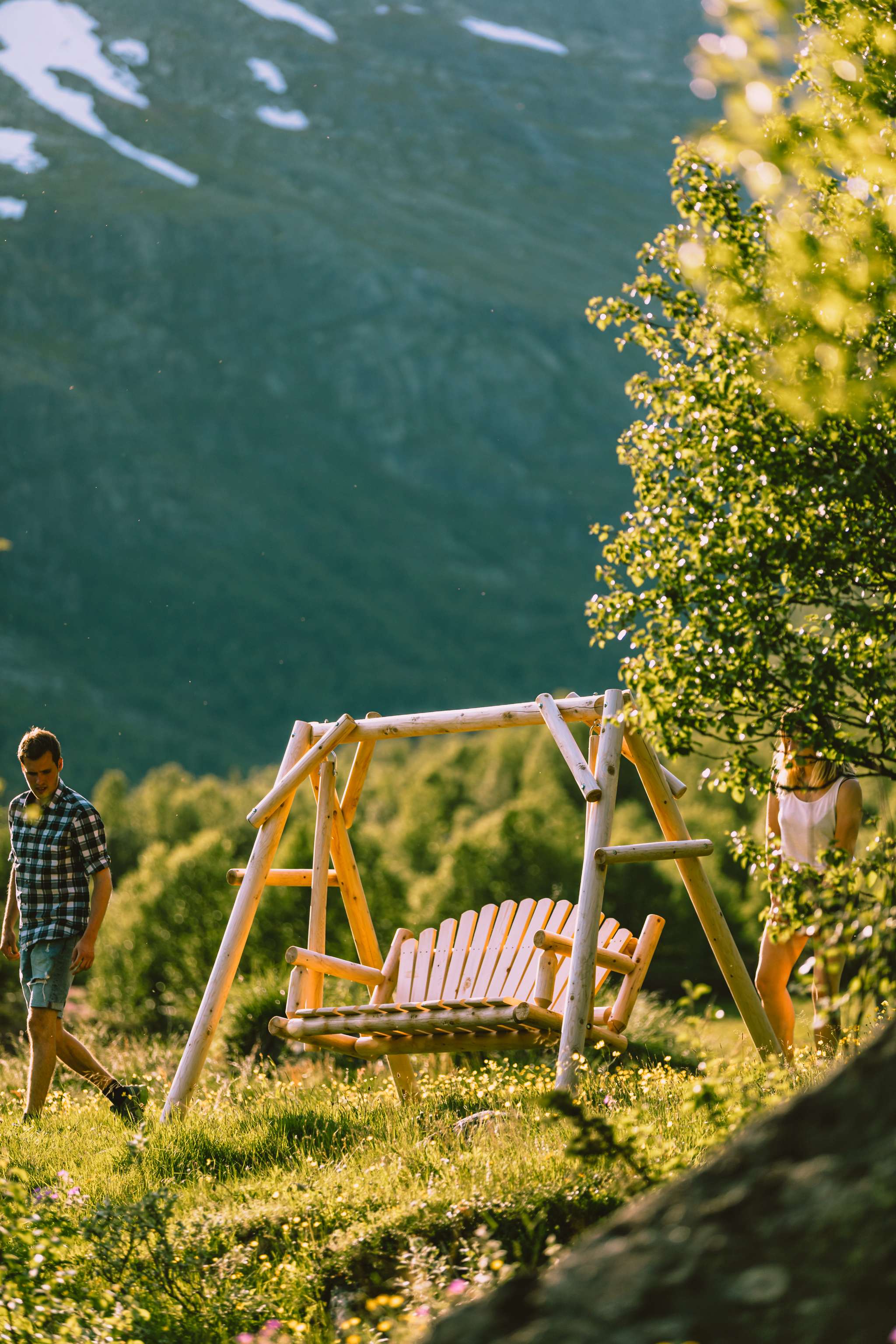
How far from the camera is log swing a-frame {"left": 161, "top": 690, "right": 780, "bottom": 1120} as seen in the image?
4980 millimetres

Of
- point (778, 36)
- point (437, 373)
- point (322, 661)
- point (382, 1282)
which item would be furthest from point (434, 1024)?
point (437, 373)

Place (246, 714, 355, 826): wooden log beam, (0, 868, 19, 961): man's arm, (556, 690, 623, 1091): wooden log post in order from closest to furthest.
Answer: (556, 690, 623, 1091): wooden log post → (0, 868, 19, 961): man's arm → (246, 714, 355, 826): wooden log beam

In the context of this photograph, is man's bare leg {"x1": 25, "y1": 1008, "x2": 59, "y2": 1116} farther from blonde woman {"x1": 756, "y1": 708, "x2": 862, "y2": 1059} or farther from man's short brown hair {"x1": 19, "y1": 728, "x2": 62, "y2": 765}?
blonde woman {"x1": 756, "y1": 708, "x2": 862, "y2": 1059}

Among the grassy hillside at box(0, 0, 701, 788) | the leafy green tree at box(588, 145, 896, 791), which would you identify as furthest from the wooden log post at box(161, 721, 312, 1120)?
the grassy hillside at box(0, 0, 701, 788)

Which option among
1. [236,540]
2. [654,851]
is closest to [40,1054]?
[654,851]

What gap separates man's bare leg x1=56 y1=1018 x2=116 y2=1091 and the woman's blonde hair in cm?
333

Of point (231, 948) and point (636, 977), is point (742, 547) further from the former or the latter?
point (231, 948)

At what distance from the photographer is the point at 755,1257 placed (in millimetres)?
1694

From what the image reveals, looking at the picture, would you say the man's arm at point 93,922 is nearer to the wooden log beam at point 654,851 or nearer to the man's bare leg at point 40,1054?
the man's bare leg at point 40,1054

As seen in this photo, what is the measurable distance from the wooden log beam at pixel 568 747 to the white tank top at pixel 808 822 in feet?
2.64

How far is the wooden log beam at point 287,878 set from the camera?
239 inches

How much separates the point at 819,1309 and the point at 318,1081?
5853 mm

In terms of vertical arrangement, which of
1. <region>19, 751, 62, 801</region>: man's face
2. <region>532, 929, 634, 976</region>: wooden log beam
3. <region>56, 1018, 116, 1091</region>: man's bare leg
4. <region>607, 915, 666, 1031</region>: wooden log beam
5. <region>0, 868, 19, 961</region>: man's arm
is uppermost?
<region>19, 751, 62, 801</region>: man's face

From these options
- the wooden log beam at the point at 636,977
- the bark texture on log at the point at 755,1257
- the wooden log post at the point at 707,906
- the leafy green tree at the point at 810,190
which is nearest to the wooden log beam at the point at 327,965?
the wooden log beam at the point at 636,977
